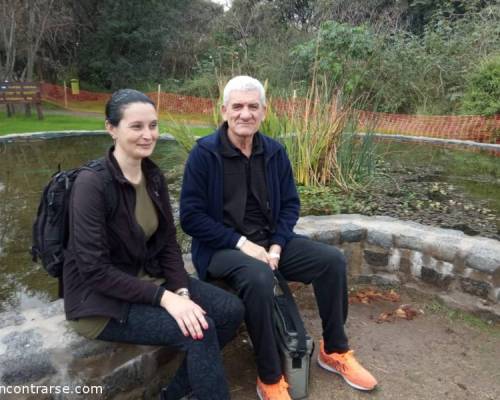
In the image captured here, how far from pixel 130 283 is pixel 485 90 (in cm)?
705

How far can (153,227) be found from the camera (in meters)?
1.65

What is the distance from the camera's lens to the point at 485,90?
6965mm

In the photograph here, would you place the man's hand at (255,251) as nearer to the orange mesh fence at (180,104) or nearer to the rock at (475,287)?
the rock at (475,287)

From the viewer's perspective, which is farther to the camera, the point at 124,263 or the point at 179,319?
the point at 124,263

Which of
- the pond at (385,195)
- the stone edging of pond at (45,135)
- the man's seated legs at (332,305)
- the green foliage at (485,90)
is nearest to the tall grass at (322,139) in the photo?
→ the pond at (385,195)

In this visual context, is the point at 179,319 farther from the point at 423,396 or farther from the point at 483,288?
the point at 483,288

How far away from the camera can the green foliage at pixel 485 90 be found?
668 cm

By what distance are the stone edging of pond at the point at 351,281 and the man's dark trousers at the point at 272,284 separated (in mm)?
343

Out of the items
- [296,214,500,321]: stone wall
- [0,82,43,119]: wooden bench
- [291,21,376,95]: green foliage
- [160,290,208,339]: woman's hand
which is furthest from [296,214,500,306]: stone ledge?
[0,82,43,119]: wooden bench

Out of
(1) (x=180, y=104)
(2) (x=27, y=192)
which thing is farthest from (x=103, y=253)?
(1) (x=180, y=104)

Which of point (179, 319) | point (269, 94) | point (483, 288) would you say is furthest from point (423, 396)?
point (269, 94)

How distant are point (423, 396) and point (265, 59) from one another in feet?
32.2

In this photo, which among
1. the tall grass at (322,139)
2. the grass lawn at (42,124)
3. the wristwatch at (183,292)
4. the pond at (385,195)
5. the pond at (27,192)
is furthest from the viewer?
the grass lawn at (42,124)

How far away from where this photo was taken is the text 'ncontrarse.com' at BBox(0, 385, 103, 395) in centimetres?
135
